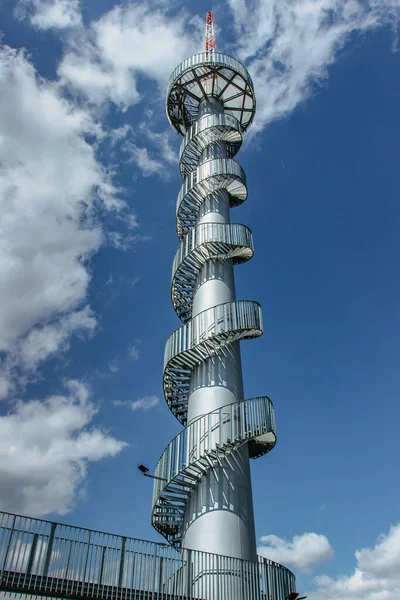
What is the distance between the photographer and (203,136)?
25.7 m

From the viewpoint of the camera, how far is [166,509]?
53.0 ft

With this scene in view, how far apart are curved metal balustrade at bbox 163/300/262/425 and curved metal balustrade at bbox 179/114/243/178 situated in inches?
410

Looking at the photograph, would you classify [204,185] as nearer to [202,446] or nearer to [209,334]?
[209,334]

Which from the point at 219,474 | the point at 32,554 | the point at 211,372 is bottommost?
the point at 32,554

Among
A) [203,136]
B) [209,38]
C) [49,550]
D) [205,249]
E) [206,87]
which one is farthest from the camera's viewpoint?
[209,38]

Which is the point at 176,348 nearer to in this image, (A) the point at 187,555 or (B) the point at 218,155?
(A) the point at 187,555

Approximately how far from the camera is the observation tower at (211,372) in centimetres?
1502

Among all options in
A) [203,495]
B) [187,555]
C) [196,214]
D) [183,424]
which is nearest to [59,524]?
[187,555]

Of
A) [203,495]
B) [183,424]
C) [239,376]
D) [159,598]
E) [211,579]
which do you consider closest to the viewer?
[159,598]

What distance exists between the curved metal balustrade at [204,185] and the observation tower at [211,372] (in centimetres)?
5

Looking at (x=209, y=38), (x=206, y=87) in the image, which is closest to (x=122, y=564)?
(x=206, y=87)

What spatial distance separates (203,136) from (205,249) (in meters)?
8.07

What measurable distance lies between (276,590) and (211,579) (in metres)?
2.16

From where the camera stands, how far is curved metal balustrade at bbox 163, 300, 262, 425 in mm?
17891
